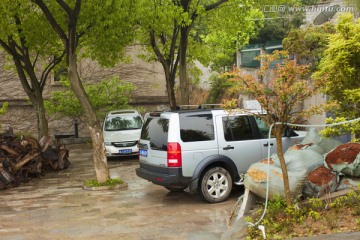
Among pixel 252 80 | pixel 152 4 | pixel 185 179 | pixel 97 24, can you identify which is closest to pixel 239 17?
pixel 152 4

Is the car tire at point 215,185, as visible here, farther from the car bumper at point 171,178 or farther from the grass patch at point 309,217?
the grass patch at point 309,217

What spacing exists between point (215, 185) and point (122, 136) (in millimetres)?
8016

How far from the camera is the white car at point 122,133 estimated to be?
54.8ft

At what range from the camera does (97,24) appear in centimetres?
1389

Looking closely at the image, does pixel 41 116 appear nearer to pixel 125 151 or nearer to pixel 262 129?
pixel 125 151

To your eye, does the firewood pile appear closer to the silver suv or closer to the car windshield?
the car windshield

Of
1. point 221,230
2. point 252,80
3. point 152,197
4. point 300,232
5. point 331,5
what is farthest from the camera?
point 331,5

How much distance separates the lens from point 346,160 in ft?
24.2

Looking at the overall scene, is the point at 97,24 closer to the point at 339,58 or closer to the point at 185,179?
the point at 185,179

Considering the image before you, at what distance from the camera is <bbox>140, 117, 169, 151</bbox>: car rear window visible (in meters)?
9.46

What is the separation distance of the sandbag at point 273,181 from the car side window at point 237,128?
222cm


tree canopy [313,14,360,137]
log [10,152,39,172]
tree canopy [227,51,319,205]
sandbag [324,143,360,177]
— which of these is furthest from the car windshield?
tree canopy [227,51,319,205]


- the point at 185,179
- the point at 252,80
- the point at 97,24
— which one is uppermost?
the point at 97,24

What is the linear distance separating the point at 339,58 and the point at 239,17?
954 cm
